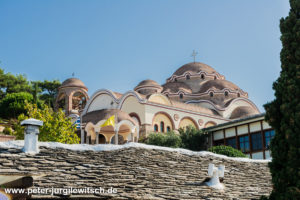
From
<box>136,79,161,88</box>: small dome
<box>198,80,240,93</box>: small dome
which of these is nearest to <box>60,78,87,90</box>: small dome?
<box>136,79,161,88</box>: small dome

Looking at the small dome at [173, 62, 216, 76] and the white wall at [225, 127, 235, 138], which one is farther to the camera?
the small dome at [173, 62, 216, 76]

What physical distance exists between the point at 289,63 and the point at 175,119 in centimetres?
2401

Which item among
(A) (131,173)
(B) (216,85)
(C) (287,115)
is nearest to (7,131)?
(B) (216,85)

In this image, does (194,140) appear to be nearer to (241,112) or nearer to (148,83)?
(241,112)

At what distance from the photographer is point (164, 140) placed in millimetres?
26469

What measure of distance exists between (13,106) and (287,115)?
32.6 meters

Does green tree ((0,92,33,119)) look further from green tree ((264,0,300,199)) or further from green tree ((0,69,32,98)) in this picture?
green tree ((264,0,300,199))

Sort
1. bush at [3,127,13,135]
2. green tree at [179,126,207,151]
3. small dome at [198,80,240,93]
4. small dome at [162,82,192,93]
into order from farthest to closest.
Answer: small dome at [198,80,240,93], small dome at [162,82,192,93], bush at [3,127,13,135], green tree at [179,126,207,151]

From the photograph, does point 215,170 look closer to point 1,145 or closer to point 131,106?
point 1,145

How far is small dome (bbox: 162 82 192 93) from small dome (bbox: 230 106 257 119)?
17.8 feet

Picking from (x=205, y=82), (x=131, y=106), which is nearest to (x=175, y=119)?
(x=131, y=106)

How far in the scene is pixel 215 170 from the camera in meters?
10.4

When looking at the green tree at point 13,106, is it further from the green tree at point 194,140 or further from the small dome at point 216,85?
the small dome at point 216,85

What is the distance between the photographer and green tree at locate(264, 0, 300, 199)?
22.2 ft
